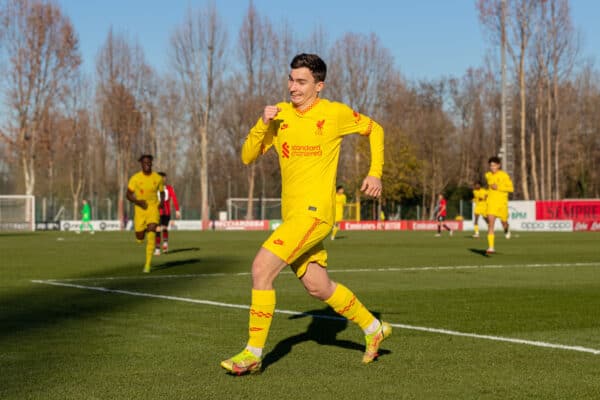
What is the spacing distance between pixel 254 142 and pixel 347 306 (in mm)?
1361

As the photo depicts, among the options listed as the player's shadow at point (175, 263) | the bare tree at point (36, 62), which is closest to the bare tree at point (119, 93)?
the bare tree at point (36, 62)

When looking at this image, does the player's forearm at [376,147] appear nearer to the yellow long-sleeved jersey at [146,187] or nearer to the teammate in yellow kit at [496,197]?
the yellow long-sleeved jersey at [146,187]

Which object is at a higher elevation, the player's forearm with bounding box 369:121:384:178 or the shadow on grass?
the player's forearm with bounding box 369:121:384:178

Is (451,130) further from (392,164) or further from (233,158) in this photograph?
(233,158)

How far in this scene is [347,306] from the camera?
21.0 feet

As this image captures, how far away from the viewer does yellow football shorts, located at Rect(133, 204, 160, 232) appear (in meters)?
16.9

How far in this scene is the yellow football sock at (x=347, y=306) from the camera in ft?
20.9

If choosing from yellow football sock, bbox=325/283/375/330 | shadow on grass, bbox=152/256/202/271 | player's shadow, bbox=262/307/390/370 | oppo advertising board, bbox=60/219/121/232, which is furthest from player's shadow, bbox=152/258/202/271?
oppo advertising board, bbox=60/219/121/232

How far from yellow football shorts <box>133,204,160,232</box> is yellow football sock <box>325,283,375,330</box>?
10768 mm

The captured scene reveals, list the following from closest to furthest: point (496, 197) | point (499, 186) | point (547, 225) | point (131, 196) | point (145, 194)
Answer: point (131, 196) < point (145, 194) < point (499, 186) < point (496, 197) < point (547, 225)

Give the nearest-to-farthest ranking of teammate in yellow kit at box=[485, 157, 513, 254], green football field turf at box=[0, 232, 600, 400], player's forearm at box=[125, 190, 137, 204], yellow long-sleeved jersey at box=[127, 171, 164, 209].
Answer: green football field turf at box=[0, 232, 600, 400], player's forearm at box=[125, 190, 137, 204], yellow long-sleeved jersey at box=[127, 171, 164, 209], teammate in yellow kit at box=[485, 157, 513, 254]

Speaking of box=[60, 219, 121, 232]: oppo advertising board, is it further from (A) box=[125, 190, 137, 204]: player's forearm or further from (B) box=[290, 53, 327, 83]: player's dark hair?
(B) box=[290, 53, 327, 83]: player's dark hair

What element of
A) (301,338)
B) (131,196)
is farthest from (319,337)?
(131,196)

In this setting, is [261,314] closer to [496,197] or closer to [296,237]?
[296,237]
